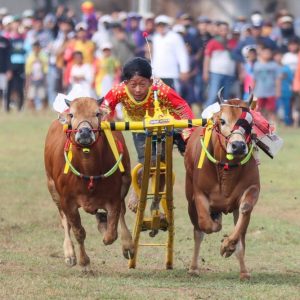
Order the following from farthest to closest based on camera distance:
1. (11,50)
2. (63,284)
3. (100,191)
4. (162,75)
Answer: (11,50)
(162,75)
(100,191)
(63,284)

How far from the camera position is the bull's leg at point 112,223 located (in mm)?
11367

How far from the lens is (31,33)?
108 feet

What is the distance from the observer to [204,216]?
11117 millimetres

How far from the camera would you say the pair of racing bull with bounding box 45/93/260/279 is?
10.9 meters

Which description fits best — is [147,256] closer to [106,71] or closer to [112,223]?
[112,223]

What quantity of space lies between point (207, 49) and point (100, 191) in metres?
15.7

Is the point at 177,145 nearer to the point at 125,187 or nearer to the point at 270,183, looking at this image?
the point at 125,187

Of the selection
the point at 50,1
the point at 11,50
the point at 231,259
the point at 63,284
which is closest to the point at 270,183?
the point at 231,259

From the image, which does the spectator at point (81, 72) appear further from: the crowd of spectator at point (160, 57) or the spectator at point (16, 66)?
the spectator at point (16, 66)

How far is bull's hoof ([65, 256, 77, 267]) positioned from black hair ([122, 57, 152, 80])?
178cm

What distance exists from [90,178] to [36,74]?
20.3 meters

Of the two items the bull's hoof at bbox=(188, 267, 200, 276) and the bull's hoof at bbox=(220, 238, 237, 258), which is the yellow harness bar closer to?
the bull's hoof at bbox=(220, 238, 237, 258)

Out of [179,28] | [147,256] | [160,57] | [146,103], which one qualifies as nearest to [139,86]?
[146,103]

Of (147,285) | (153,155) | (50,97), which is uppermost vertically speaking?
(153,155)
